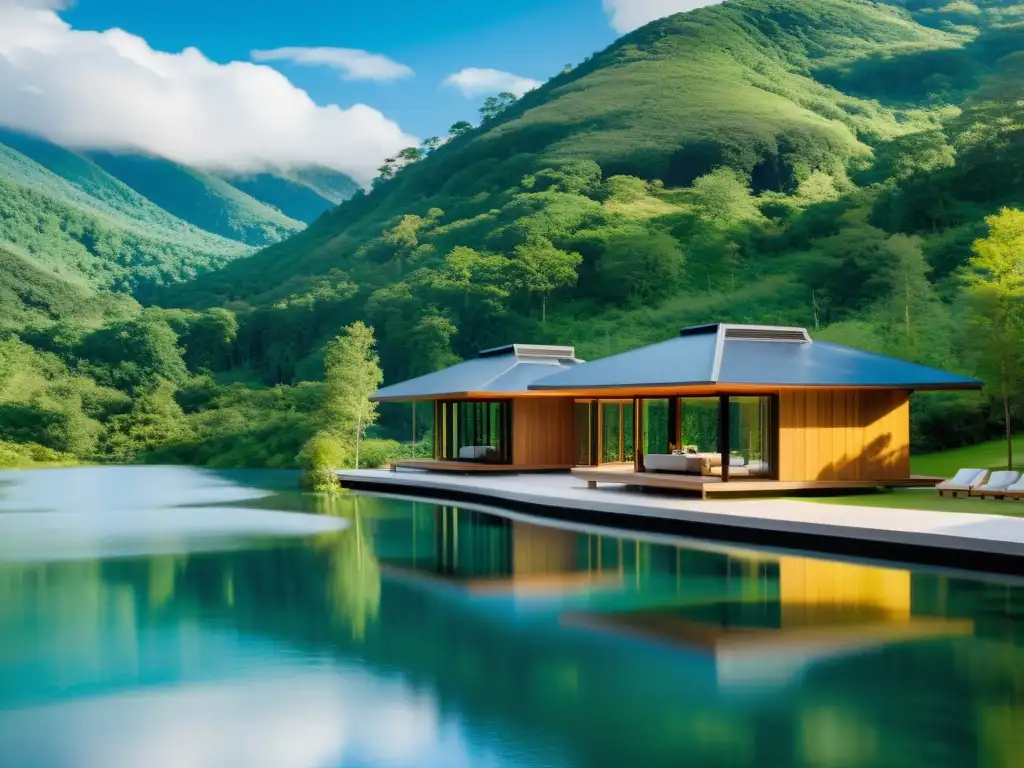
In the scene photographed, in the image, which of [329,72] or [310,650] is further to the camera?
[329,72]

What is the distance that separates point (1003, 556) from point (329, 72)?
7942 centimetres

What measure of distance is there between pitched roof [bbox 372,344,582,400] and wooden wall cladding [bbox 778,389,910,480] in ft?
18.8

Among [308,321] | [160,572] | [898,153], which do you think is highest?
[898,153]

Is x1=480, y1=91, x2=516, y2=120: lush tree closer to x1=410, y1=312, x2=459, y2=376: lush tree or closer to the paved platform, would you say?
x1=410, y1=312, x2=459, y2=376: lush tree

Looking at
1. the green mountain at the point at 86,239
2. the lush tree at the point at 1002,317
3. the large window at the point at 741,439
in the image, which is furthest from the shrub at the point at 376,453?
the green mountain at the point at 86,239

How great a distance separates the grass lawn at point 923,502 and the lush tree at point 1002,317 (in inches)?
137

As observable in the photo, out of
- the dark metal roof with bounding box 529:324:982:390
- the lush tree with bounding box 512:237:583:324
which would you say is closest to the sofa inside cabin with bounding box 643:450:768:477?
the dark metal roof with bounding box 529:324:982:390

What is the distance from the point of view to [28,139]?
99.4 m

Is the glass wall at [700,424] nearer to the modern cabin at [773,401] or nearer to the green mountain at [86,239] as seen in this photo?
the modern cabin at [773,401]

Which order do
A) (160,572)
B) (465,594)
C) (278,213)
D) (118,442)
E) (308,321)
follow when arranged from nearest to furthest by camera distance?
(465,594) < (160,572) < (118,442) < (308,321) < (278,213)

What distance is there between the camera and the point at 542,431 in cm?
2158

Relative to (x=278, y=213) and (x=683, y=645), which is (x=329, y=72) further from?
(x=683, y=645)

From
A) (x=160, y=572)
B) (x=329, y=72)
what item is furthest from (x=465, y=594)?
(x=329, y=72)

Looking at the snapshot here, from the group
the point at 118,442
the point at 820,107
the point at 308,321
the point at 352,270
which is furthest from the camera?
the point at 820,107
